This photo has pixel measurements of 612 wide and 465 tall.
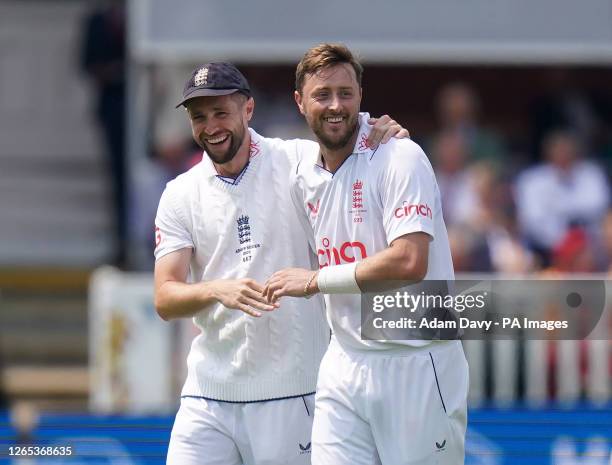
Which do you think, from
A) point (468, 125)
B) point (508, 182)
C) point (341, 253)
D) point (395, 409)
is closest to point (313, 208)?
point (341, 253)

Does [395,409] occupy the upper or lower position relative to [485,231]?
lower

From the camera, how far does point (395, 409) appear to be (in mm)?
5477

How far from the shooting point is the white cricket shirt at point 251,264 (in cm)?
595

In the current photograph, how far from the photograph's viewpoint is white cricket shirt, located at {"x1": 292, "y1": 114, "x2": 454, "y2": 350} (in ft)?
17.6

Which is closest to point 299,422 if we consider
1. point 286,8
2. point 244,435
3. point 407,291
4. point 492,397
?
point 244,435

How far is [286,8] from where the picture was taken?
1190cm

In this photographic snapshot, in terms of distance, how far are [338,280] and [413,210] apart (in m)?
0.38

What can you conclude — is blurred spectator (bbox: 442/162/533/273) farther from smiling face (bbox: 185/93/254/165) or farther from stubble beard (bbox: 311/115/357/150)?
stubble beard (bbox: 311/115/357/150)

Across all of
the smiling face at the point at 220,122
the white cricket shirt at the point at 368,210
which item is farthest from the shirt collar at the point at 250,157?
the white cricket shirt at the point at 368,210

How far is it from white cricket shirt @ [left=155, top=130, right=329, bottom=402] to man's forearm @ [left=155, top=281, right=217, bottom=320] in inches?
5.6

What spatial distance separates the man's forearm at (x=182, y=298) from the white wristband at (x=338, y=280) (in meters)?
0.56

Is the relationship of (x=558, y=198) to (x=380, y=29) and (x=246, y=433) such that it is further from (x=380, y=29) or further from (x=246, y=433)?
(x=246, y=433)

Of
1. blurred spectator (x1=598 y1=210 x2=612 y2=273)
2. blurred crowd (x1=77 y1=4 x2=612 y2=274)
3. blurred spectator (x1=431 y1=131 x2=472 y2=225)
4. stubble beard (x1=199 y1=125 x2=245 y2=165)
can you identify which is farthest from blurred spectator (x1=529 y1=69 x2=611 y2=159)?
stubble beard (x1=199 y1=125 x2=245 y2=165)

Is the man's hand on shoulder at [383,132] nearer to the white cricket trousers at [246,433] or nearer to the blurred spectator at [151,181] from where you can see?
the white cricket trousers at [246,433]
